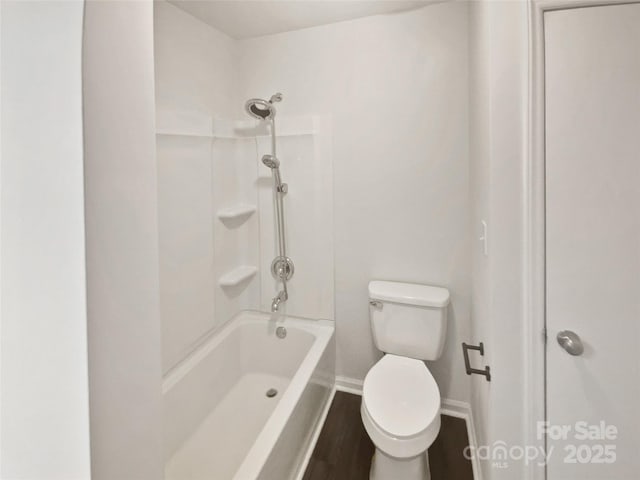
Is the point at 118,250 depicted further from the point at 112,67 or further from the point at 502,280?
the point at 502,280

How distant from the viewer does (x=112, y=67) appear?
17.9 inches

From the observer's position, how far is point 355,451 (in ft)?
5.49

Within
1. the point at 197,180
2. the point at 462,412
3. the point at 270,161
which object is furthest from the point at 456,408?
the point at 197,180

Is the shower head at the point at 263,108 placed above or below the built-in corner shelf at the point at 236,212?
above

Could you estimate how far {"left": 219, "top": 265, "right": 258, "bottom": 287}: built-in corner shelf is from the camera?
81.3 inches

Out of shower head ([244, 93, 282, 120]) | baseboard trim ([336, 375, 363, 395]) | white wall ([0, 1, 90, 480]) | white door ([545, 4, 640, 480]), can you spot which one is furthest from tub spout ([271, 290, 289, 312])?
white wall ([0, 1, 90, 480])

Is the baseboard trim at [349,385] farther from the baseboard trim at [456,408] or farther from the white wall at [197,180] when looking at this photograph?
the white wall at [197,180]

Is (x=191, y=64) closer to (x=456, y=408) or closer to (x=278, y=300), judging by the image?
(x=278, y=300)

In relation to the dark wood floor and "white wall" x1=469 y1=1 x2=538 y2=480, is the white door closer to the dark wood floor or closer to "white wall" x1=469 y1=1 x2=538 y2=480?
"white wall" x1=469 y1=1 x2=538 y2=480

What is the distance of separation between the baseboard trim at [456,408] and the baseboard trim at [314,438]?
8 centimetres

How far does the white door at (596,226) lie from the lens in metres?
0.94

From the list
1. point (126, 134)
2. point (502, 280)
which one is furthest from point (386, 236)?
point (126, 134)

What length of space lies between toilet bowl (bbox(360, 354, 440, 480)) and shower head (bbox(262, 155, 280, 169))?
1.33 meters

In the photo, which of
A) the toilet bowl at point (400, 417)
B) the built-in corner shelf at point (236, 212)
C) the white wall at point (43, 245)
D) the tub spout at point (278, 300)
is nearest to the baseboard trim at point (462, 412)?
the toilet bowl at point (400, 417)
